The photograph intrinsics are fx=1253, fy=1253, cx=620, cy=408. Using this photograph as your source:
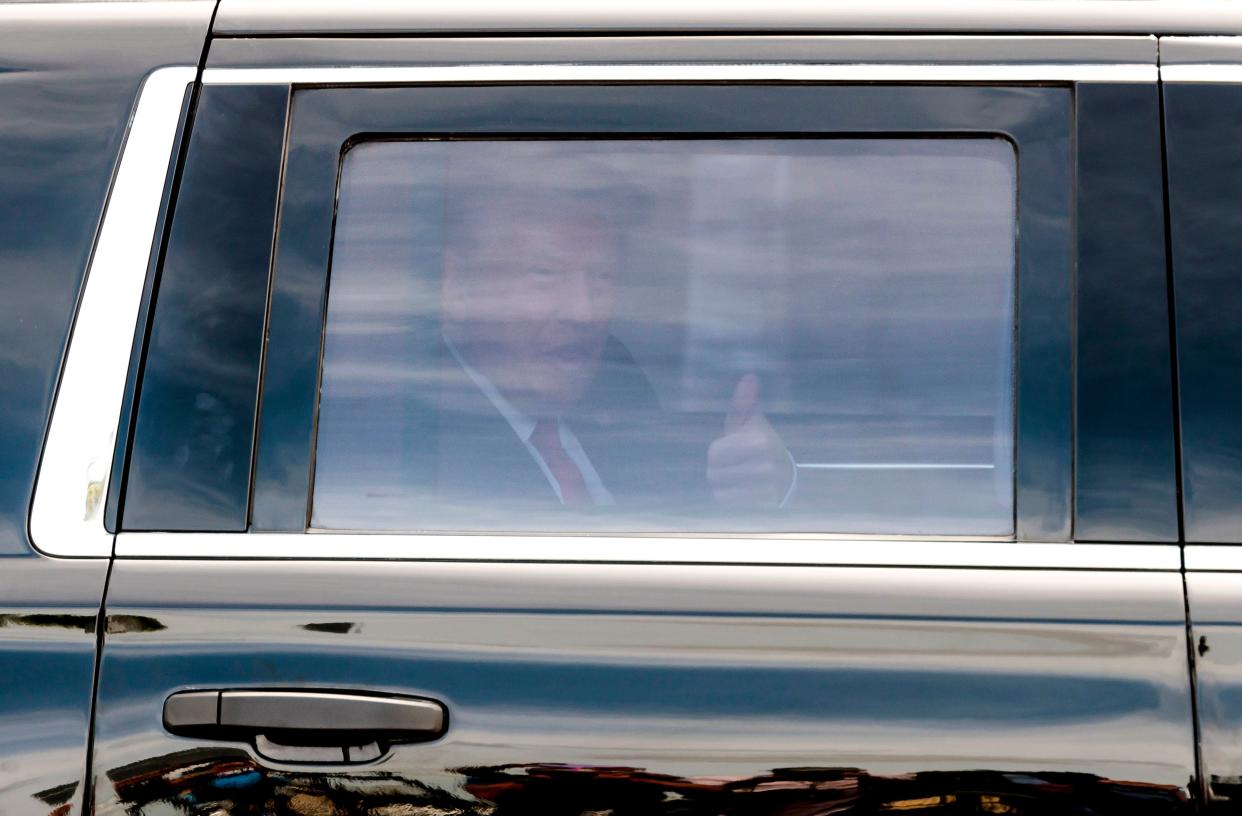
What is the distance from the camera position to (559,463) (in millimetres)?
1695

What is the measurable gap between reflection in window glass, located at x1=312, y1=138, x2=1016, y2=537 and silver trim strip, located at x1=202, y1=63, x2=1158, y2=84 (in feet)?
0.30

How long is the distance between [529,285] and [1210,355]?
0.91 meters

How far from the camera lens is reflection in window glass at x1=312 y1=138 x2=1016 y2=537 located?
1.69 metres

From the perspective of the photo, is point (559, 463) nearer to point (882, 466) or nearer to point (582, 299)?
point (582, 299)

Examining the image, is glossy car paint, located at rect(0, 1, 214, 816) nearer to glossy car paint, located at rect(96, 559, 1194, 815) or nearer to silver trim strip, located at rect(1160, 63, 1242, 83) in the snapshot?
glossy car paint, located at rect(96, 559, 1194, 815)

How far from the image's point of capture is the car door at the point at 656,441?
5.04 ft

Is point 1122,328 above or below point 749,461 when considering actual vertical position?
above

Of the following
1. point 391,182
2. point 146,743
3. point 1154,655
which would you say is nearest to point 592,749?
point 146,743

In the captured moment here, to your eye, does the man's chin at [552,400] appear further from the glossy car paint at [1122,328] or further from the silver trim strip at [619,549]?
the glossy car paint at [1122,328]

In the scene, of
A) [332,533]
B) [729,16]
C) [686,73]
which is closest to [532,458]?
[332,533]

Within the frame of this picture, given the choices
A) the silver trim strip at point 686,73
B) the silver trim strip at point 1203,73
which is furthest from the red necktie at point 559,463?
the silver trim strip at point 1203,73

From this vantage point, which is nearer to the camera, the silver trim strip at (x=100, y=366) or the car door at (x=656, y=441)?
the car door at (x=656, y=441)

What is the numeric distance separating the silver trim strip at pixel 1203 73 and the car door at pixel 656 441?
34 mm

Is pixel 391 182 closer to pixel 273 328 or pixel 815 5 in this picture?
pixel 273 328
